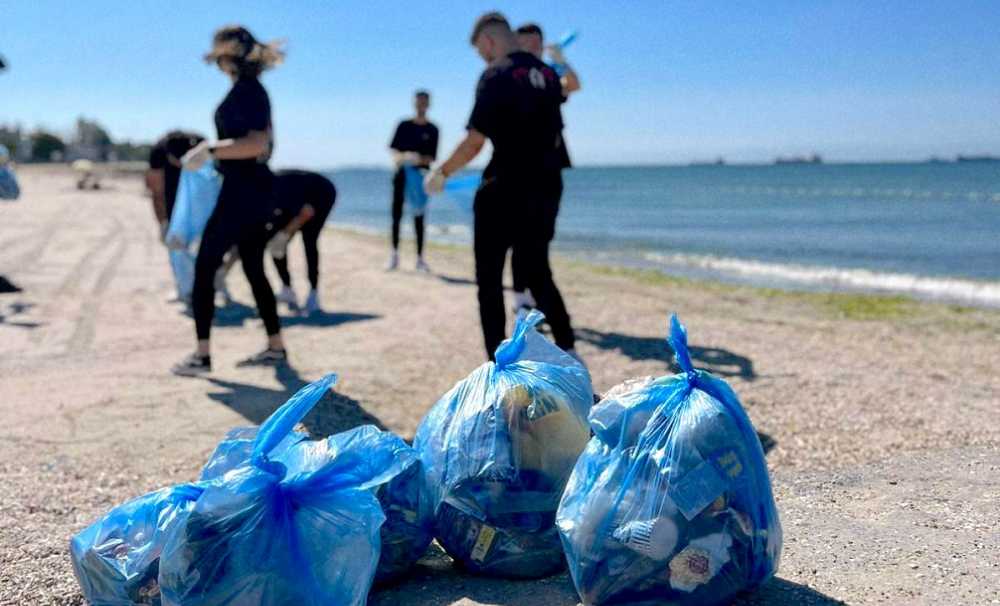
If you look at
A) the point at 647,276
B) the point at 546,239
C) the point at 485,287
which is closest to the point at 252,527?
the point at 485,287

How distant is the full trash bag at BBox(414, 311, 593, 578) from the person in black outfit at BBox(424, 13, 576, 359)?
1.70 m

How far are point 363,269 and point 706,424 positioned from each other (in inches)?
359

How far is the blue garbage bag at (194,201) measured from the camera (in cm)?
657

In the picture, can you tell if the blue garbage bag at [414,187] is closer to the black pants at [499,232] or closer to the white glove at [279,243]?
the white glove at [279,243]

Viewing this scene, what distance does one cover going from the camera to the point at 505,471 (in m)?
2.59

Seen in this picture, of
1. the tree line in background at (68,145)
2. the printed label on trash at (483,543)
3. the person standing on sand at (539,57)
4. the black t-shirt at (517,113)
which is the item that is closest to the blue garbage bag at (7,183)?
the person standing on sand at (539,57)

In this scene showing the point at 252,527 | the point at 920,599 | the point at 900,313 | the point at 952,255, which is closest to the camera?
the point at 252,527

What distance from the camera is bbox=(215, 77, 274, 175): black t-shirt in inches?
188

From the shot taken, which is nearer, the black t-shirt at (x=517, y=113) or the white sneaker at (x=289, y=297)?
the black t-shirt at (x=517, y=113)

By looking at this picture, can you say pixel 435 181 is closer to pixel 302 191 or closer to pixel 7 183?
pixel 302 191

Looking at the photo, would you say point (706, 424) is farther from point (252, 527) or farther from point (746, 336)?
point (746, 336)

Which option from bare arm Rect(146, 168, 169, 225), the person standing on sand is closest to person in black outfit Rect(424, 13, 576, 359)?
the person standing on sand

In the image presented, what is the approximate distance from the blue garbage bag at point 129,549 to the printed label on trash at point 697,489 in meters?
1.23

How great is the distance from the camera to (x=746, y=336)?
684cm
